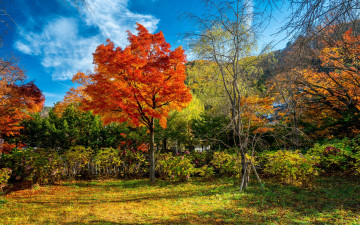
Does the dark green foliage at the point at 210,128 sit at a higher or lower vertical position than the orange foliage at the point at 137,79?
lower

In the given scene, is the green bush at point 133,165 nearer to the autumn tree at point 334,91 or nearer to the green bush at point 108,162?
the green bush at point 108,162

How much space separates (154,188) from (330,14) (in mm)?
6728

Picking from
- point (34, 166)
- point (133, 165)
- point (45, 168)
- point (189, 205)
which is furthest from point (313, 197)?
point (34, 166)

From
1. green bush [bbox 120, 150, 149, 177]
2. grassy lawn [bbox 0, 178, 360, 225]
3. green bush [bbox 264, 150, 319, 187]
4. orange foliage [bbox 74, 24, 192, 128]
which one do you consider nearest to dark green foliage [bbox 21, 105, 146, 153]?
green bush [bbox 120, 150, 149, 177]

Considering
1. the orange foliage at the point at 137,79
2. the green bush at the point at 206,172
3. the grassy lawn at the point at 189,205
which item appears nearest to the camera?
the grassy lawn at the point at 189,205

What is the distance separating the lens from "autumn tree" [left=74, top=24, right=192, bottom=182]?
6.88 metres

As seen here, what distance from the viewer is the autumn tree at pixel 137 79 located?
688 cm

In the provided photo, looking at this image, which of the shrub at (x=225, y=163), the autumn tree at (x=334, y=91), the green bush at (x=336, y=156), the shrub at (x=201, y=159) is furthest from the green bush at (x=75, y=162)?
the autumn tree at (x=334, y=91)

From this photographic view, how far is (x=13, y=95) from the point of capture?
26.4 ft

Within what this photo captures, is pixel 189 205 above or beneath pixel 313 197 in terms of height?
above

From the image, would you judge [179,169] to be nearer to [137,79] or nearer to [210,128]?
Answer: [137,79]

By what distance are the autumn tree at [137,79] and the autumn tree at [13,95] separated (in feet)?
10.2

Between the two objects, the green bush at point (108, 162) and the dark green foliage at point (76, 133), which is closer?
the green bush at point (108, 162)

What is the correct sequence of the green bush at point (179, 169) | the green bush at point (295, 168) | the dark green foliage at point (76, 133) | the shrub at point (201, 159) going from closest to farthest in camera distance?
the green bush at point (295, 168) → the green bush at point (179, 169) → the shrub at point (201, 159) → the dark green foliage at point (76, 133)
